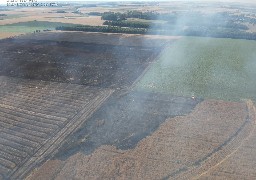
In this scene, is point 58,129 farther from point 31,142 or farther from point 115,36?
point 115,36

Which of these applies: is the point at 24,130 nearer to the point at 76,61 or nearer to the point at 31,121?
the point at 31,121

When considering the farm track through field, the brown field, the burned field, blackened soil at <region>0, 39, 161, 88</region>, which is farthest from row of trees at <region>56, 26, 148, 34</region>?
the brown field

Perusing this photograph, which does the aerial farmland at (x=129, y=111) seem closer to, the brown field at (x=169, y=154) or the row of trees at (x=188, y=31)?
the brown field at (x=169, y=154)

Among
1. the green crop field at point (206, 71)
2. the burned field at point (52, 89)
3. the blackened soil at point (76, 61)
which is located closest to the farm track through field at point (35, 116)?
the burned field at point (52, 89)

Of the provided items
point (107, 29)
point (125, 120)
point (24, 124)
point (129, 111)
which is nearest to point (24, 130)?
point (24, 124)

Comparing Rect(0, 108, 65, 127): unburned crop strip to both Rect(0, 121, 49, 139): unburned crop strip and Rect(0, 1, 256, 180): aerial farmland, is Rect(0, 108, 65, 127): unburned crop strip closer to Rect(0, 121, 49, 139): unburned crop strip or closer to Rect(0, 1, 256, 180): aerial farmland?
Rect(0, 1, 256, 180): aerial farmland

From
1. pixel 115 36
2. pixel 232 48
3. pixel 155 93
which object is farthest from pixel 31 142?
pixel 115 36
